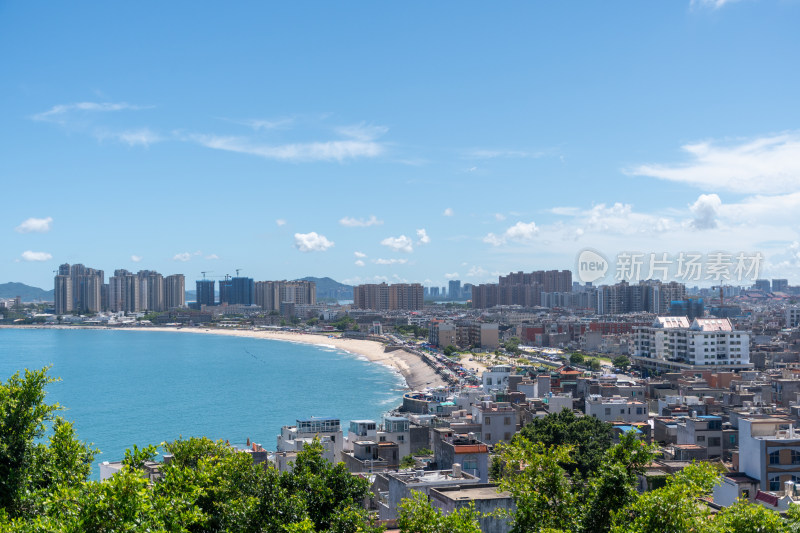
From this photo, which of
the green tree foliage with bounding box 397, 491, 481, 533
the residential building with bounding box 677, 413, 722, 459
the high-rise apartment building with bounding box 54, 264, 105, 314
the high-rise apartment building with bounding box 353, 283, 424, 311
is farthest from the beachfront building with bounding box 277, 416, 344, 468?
the high-rise apartment building with bounding box 54, 264, 105, 314

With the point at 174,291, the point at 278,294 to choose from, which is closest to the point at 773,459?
the point at 278,294

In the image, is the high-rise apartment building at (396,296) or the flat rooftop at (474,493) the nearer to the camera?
the flat rooftop at (474,493)

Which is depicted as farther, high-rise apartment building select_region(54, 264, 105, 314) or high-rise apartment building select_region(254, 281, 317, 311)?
high-rise apartment building select_region(254, 281, 317, 311)

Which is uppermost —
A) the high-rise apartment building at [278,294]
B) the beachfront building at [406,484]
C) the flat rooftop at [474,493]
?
the high-rise apartment building at [278,294]

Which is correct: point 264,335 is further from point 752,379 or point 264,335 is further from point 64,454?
point 64,454

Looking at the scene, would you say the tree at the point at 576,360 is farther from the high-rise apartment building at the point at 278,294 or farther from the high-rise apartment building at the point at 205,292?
the high-rise apartment building at the point at 205,292

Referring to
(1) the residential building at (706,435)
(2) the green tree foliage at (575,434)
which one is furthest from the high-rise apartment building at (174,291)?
(1) the residential building at (706,435)

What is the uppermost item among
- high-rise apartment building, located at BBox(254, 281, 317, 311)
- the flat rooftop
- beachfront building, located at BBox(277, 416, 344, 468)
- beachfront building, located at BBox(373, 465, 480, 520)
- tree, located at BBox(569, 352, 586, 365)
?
high-rise apartment building, located at BBox(254, 281, 317, 311)

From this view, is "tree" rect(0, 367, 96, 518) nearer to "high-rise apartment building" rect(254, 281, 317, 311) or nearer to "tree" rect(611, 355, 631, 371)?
"tree" rect(611, 355, 631, 371)
